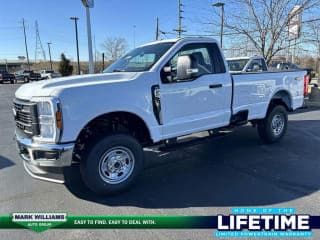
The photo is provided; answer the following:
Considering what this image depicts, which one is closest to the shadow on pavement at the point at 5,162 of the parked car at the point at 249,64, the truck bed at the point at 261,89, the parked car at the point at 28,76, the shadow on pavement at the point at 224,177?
the shadow on pavement at the point at 224,177

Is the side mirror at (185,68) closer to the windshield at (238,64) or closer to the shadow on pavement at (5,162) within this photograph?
the shadow on pavement at (5,162)

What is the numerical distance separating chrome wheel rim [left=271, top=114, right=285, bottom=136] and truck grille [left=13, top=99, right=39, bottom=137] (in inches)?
194

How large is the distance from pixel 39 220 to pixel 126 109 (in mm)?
1723

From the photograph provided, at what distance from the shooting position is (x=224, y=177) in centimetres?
420

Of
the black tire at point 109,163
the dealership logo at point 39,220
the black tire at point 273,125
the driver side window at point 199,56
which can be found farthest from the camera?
the black tire at point 273,125

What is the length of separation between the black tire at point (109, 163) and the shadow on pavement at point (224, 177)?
0.17 m

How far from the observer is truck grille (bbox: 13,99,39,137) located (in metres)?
3.19

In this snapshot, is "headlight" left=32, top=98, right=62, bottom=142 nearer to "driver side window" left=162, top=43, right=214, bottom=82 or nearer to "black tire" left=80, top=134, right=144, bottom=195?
"black tire" left=80, top=134, right=144, bottom=195

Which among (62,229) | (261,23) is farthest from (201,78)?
(261,23)

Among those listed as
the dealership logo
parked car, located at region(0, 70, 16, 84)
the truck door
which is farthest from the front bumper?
parked car, located at region(0, 70, 16, 84)

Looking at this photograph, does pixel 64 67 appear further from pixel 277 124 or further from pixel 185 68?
pixel 185 68

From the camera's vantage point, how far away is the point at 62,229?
2.93m

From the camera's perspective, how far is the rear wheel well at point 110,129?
3.50m

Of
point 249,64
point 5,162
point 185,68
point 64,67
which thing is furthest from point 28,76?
point 185,68
